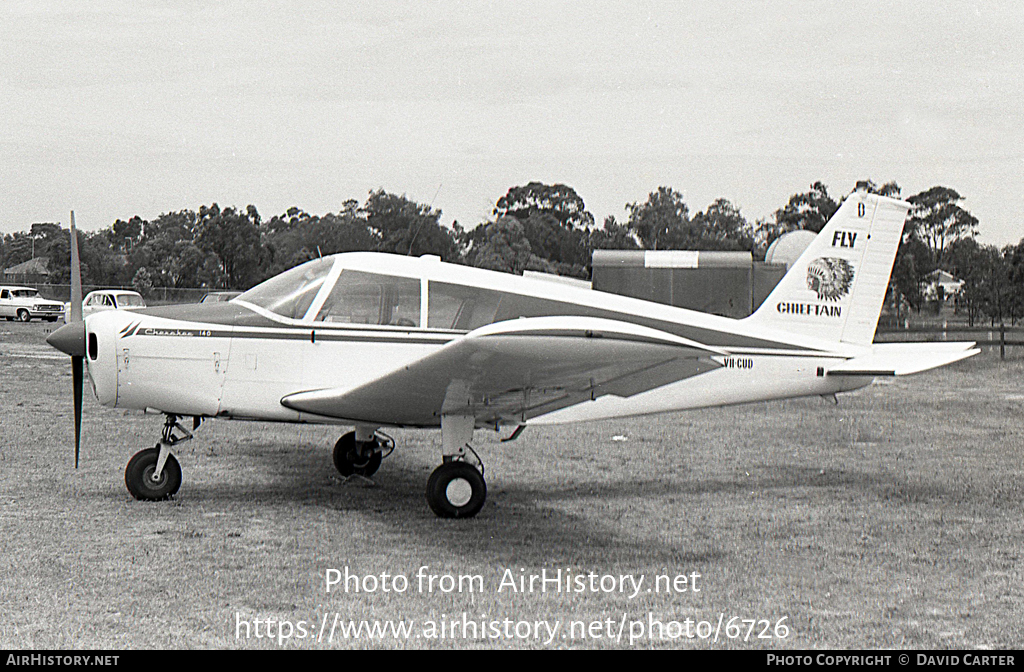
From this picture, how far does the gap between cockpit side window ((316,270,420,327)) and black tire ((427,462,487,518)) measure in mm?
1147

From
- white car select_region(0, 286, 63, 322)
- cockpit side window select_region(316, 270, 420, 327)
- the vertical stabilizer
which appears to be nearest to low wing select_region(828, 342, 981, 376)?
the vertical stabilizer

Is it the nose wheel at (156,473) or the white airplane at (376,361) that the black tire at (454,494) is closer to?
the white airplane at (376,361)

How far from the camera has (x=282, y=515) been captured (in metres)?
7.03

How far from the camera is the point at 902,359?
812cm

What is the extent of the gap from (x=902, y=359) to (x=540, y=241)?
3914cm

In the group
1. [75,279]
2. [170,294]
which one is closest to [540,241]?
[170,294]

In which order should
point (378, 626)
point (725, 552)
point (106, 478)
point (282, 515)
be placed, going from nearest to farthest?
point (378, 626)
point (725, 552)
point (282, 515)
point (106, 478)

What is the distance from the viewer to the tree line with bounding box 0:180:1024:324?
3597 cm

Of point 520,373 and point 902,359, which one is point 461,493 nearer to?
point 520,373

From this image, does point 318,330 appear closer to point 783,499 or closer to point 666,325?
point 666,325

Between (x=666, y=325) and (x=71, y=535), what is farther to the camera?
(x=666, y=325)

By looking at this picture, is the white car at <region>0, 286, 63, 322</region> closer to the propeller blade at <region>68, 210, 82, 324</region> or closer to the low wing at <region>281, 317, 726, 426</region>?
the propeller blade at <region>68, 210, 82, 324</region>

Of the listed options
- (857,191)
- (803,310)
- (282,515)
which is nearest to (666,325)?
(803,310)

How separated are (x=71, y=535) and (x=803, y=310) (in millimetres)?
5917
